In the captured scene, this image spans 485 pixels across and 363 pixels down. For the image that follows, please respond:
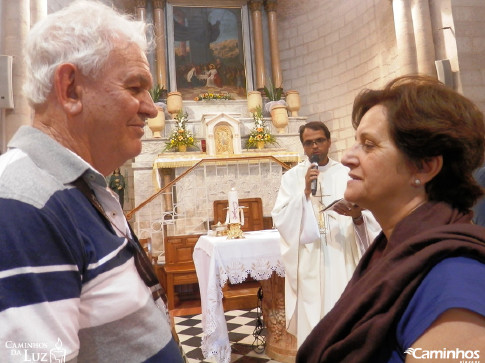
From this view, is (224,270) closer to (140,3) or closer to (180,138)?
(180,138)

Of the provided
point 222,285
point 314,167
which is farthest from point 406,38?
point 222,285

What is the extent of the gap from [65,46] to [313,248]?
2.68 meters

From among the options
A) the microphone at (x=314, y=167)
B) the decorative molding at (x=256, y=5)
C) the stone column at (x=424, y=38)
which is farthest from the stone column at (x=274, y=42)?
the microphone at (x=314, y=167)

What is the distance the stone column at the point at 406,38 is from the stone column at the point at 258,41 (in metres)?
5.14

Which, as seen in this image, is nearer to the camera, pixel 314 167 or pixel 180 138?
pixel 314 167

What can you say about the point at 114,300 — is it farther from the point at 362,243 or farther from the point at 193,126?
the point at 193,126

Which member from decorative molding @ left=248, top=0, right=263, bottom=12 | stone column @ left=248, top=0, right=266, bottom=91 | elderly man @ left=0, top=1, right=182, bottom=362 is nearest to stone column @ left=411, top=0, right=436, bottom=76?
stone column @ left=248, top=0, right=266, bottom=91

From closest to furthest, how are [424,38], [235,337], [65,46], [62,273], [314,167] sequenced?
[62,273] < [65,46] < [314,167] < [235,337] < [424,38]

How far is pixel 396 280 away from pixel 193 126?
1011 cm

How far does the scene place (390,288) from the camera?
98 centimetres

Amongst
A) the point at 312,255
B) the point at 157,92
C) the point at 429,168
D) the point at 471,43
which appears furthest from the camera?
the point at 157,92

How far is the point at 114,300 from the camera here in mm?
921

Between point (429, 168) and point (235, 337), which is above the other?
point (429, 168)

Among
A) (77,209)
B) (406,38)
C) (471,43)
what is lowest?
(77,209)
